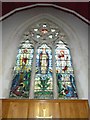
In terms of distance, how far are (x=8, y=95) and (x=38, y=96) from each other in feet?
1.78

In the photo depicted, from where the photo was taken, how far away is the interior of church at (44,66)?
3059 millimetres

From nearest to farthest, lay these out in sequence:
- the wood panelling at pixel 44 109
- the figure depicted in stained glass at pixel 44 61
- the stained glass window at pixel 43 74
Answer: the wood panelling at pixel 44 109, the stained glass window at pixel 43 74, the figure depicted in stained glass at pixel 44 61

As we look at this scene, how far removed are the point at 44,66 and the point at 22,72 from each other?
0.47 m

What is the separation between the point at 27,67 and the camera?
4.16 m

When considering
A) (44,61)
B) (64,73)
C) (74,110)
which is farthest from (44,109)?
(44,61)

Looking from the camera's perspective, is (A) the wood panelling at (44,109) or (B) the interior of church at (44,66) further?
(B) the interior of church at (44,66)

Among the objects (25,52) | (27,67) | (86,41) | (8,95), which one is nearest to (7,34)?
(25,52)

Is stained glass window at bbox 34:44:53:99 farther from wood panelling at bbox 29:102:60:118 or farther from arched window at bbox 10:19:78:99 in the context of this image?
wood panelling at bbox 29:102:60:118

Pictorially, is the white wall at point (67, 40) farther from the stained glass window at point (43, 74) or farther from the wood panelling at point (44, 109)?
the wood panelling at point (44, 109)

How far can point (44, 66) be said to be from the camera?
4.16 metres

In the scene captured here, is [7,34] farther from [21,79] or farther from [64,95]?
[64,95]

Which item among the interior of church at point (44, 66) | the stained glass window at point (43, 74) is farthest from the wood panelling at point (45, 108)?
the stained glass window at point (43, 74)

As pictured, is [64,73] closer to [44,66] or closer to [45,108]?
[44,66]

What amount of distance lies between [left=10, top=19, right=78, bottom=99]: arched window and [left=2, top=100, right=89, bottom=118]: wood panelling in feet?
1.75
